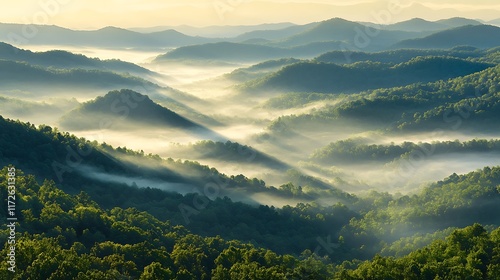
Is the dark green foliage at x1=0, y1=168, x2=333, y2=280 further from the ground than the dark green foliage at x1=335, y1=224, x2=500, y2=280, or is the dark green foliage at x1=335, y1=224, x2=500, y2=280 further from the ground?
the dark green foliage at x1=335, y1=224, x2=500, y2=280

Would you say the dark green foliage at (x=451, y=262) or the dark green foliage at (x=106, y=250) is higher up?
the dark green foliage at (x=451, y=262)

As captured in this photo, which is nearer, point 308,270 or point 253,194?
point 308,270

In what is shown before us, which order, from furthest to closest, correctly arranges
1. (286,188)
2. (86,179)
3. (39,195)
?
(286,188)
(86,179)
(39,195)

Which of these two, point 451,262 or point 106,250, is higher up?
point 451,262

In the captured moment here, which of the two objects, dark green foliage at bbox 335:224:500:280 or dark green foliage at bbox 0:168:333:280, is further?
dark green foliage at bbox 335:224:500:280

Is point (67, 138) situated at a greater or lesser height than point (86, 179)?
greater

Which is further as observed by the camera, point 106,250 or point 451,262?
point 106,250

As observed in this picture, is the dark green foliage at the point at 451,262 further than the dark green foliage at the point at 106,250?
Yes

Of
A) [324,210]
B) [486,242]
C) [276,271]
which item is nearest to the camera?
[276,271]

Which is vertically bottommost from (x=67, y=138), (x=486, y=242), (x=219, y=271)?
(x=219, y=271)

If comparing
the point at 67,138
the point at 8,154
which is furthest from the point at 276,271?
the point at 67,138

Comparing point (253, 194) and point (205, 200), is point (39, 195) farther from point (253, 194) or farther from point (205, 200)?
point (253, 194)
